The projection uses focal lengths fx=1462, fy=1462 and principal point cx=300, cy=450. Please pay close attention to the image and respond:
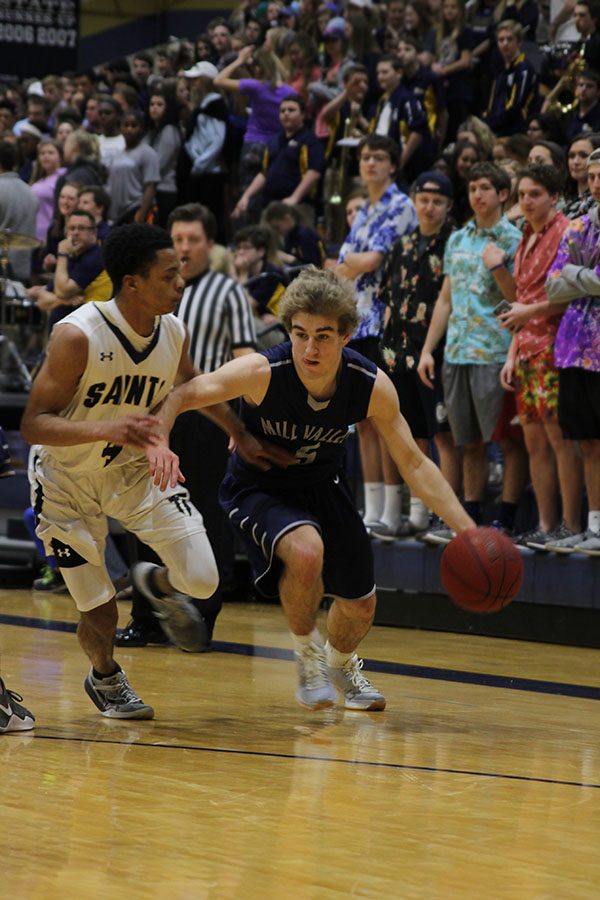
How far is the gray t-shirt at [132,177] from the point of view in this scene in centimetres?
1198

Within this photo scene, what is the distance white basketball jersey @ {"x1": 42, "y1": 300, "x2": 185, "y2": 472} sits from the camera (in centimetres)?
473

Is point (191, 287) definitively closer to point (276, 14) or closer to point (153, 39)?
point (276, 14)

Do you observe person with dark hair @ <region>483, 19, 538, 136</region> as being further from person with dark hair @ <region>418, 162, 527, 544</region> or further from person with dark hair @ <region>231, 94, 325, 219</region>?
person with dark hair @ <region>418, 162, 527, 544</region>

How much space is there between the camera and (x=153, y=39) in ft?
67.2

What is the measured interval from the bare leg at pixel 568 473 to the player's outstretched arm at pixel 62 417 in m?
2.98

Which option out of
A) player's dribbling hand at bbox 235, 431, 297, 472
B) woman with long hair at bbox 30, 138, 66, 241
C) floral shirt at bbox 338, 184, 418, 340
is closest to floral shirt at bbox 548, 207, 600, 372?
floral shirt at bbox 338, 184, 418, 340

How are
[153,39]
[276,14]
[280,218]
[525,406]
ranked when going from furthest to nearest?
[153,39] → [276,14] → [280,218] → [525,406]

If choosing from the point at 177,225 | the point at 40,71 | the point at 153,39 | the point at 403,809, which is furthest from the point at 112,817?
the point at 153,39

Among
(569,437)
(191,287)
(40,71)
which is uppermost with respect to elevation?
(40,71)

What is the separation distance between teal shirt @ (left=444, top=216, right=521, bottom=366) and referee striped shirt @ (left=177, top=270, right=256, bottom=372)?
1.13 m

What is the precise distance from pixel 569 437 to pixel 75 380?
2847 millimetres

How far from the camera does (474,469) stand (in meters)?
7.48

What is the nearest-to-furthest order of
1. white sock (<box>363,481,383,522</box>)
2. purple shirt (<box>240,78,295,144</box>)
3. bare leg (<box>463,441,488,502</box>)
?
bare leg (<box>463,441,488,502</box>)
white sock (<box>363,481,383,522</box>)
purple shirt (<box>240,78,295,144</box>)

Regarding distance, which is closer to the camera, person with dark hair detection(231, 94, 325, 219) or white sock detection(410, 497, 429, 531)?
white sock detection(410, 497, 429, 531)
